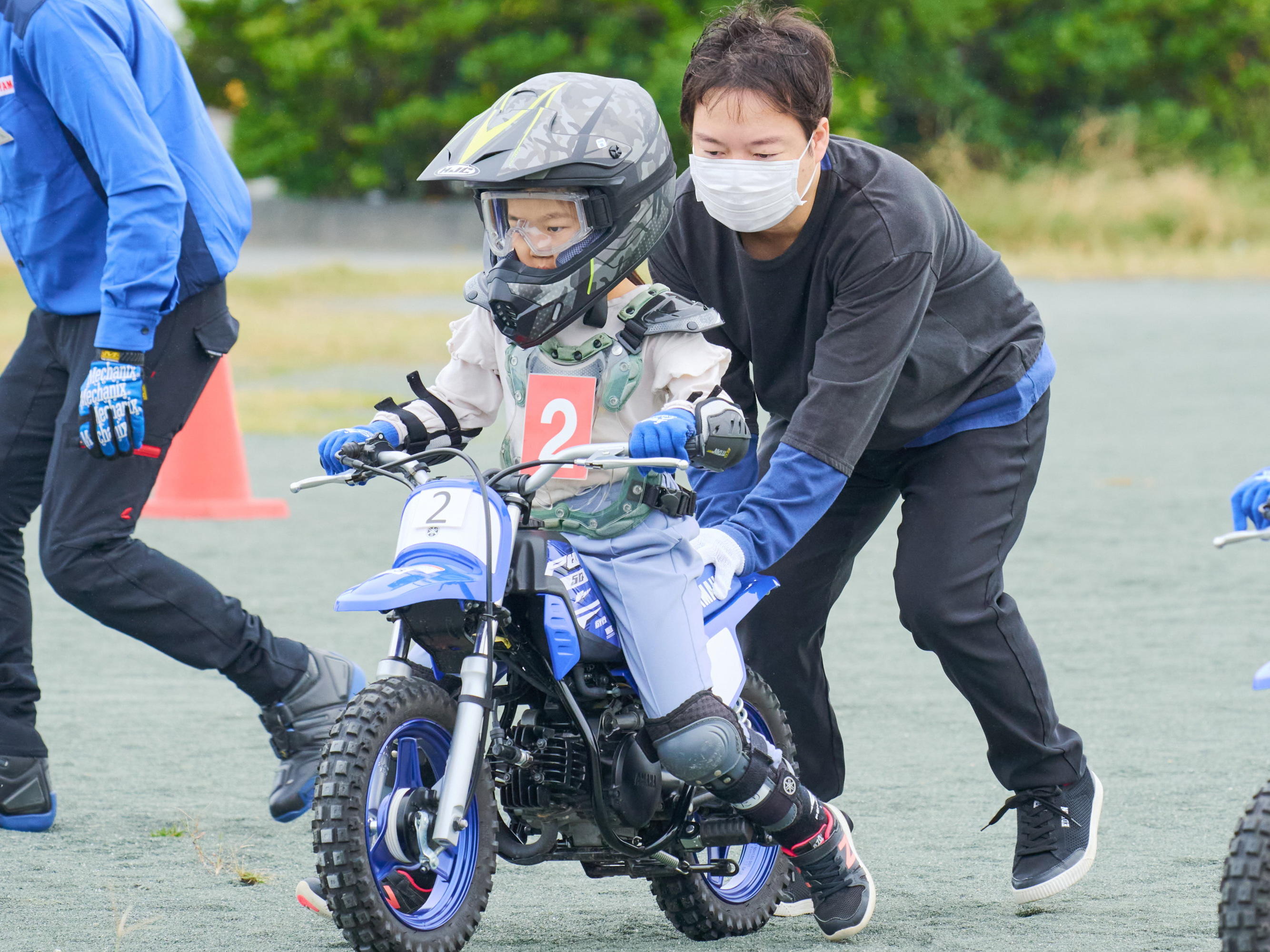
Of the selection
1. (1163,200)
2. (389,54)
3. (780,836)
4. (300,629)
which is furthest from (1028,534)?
(389,54)

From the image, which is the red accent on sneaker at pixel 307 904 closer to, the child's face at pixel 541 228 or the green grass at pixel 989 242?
the child's face at pixel 541 228

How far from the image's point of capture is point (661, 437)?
11.1 feet

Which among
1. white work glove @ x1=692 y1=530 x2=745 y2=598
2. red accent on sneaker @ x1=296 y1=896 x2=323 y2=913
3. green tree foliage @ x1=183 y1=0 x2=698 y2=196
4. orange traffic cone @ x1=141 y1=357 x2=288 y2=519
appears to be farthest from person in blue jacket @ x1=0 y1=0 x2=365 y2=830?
green tree foliage @ x1=183 y1=0 x2=698 y2=196

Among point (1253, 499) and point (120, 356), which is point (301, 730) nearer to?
point (120, 356)

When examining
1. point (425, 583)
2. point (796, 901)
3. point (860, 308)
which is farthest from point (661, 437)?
point (796, 901)

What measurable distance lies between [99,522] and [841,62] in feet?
127

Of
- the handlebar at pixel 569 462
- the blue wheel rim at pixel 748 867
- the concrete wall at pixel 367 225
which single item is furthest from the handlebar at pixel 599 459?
the concrete wall at pixel 367 225

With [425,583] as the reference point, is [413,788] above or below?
below

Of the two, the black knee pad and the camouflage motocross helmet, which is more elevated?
the camouflage motocross helmet

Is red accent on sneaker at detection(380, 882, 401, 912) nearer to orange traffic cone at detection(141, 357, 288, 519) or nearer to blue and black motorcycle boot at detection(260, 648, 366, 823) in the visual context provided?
blue and black motorcycle boot at detection(260, 648, 366, 823)

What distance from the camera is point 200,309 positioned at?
16.1ft

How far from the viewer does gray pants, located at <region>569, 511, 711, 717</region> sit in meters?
3.68

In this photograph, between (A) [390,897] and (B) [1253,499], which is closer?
(B) [1253,499]

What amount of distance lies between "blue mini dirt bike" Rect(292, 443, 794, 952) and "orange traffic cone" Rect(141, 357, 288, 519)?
6332 mm
